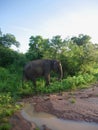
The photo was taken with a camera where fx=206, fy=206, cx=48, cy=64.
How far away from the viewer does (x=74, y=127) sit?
620 centimetres

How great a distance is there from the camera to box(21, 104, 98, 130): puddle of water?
6.16m

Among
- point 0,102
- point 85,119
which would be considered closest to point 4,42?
point 0,102

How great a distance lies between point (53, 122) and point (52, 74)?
31.7ft

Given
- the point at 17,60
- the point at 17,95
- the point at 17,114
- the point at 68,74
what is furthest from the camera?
the point at 17,60

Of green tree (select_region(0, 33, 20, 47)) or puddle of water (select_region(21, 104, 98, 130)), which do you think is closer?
puddle of water (select_region(21, 104, 98, 130))

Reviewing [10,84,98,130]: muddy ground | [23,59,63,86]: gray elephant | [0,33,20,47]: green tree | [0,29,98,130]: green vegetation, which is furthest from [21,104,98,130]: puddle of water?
[0,33,20,47]: green tree

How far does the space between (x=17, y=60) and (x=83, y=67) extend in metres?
6.82

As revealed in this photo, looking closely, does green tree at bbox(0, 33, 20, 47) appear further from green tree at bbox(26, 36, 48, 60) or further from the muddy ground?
the muddy ground

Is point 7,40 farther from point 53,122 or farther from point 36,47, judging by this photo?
point 53,122

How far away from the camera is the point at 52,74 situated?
1627 cm

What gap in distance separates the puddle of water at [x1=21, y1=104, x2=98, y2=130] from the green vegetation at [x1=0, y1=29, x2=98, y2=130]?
2.25 ft

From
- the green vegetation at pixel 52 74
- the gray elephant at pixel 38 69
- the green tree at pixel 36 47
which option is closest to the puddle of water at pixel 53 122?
the green vegetation at pixel 52 74

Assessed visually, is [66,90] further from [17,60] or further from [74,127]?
[17,60]

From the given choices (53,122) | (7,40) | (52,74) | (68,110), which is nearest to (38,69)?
(52,74)
